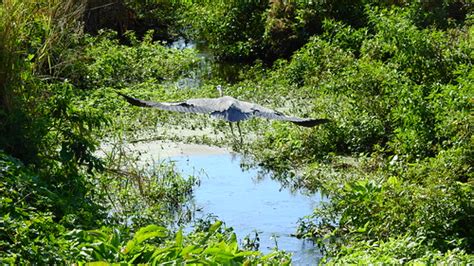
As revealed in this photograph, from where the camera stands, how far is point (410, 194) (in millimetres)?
8352

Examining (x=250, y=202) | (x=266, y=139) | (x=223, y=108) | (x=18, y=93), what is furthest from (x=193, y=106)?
(x=18, y=93)

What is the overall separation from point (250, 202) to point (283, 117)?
105cm

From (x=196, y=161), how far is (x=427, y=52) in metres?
2.87

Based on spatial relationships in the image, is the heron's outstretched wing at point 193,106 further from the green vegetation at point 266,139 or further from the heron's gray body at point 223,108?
the green vegetation at point 266,139

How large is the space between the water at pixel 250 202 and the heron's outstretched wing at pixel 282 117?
0.85 meters

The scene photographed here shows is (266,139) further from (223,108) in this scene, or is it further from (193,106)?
(193,106)

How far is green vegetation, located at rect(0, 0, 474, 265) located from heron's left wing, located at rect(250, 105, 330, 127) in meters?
0.63

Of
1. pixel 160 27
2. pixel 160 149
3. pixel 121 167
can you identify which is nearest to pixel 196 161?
pixel 160 149

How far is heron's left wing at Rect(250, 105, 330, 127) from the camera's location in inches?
355

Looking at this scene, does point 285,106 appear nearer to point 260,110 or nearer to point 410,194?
point 260,110

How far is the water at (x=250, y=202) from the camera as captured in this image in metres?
8.91

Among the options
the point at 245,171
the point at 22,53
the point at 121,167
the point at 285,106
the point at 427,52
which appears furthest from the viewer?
the point at 285,106

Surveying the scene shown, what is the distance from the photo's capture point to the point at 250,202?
10.0m

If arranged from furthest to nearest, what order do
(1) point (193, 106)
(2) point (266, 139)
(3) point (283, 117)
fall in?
1. (2) point (266, 139)
2. (1) point (193, 106)
3. (3) point (283, 117)
